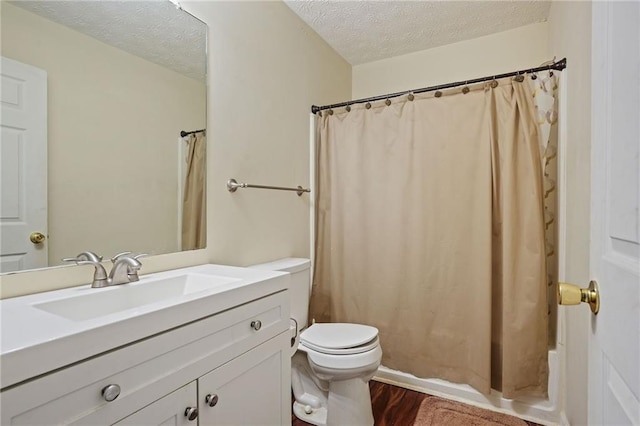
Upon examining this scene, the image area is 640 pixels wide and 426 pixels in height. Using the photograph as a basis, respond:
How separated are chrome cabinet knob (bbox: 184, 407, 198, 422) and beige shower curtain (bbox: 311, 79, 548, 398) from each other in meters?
1.49

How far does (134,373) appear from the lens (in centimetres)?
74

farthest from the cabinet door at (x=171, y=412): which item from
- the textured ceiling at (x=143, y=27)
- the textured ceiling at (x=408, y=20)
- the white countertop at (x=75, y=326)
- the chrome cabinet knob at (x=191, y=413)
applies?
the textured ceiling at (x=408, y=20)

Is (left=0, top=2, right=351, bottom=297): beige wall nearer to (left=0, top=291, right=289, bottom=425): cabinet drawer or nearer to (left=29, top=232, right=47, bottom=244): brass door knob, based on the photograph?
(left=29, top=232, right=47, bottom=244): brass door knob

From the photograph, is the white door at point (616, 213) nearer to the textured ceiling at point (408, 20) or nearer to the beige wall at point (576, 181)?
the beige wall at point (576, 181)

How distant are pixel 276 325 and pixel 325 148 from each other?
1.49 meters

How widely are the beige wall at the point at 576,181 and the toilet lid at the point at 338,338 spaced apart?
0.86m

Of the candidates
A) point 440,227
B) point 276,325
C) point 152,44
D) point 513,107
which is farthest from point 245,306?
point 513,107

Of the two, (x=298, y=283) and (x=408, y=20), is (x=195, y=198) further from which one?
(x=408, y=20)

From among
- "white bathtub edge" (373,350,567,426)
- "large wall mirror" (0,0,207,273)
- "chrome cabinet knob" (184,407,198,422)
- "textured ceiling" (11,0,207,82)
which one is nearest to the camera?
"chrome cabinet knob" (184,407,198,422)

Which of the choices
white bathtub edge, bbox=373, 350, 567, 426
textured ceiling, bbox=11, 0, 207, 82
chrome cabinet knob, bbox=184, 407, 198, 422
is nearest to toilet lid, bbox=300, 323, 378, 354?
white bathtub edge, bbox=373, 350, 567, 426

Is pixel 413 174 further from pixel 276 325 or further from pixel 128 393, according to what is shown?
pixel 128 393

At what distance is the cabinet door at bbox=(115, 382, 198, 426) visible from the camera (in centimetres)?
75

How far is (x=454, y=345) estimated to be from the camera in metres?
1.96

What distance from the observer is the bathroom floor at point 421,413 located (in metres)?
1.75
